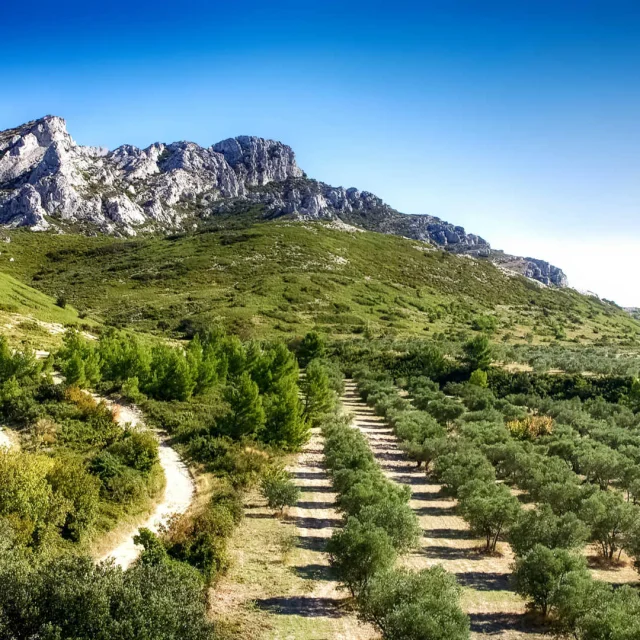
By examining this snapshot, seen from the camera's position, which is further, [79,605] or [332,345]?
[332,345]

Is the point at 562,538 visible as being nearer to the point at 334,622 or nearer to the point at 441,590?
the point at 441,590

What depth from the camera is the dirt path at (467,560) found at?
26.7m

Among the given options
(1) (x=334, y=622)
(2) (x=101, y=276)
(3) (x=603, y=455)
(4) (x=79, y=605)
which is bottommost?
(1) (x=334, y=622)

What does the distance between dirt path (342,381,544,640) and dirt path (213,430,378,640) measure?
7.04 m

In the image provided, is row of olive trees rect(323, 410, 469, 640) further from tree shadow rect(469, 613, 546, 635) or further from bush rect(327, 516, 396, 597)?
tree shadow rect(469, 613, 546, 635)

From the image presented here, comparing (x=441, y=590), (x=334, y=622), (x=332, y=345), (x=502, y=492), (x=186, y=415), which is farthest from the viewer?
(x=332, y=345)

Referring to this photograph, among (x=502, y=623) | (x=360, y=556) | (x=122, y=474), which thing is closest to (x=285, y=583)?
(x=360, y=556)

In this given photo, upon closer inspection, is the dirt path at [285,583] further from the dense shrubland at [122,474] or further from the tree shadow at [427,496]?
the tree shadow at [427,496]

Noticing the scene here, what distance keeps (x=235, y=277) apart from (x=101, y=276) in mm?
58209

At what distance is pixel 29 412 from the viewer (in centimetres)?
4675

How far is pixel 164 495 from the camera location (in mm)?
39812

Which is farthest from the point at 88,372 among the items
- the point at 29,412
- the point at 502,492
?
the point at 502,492

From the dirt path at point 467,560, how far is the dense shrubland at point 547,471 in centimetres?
140

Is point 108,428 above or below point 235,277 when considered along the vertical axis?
below
